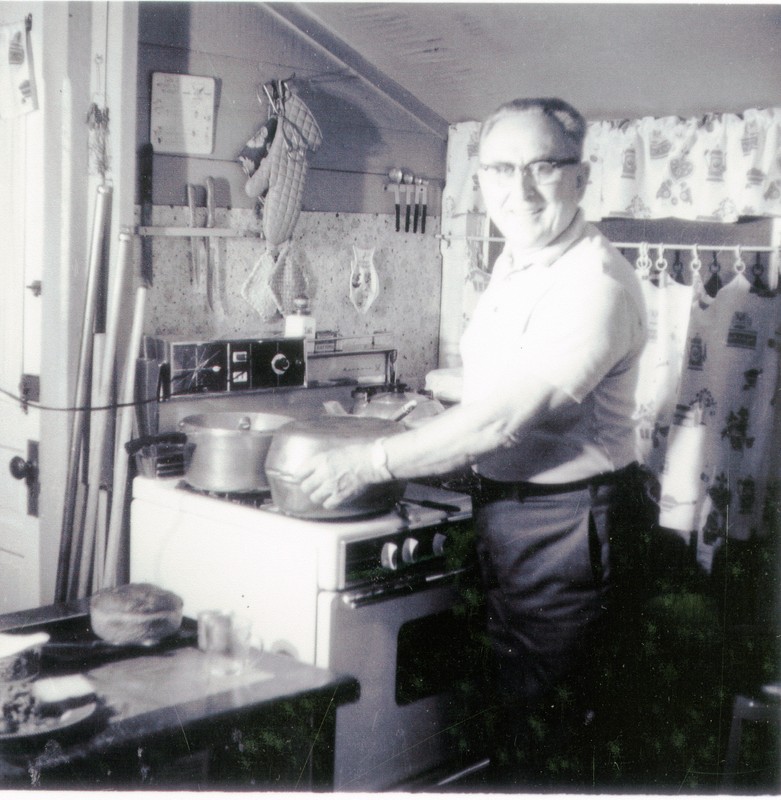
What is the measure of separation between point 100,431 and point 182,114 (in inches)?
32.2

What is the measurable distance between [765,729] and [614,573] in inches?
19.9

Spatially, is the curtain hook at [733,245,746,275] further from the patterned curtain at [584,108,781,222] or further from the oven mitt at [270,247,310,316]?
the oven mitt at [270,247,310,316]

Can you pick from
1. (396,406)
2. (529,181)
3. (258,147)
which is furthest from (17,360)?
(529,181)

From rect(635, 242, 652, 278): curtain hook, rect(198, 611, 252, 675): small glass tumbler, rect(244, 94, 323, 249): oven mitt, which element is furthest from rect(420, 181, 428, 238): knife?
rect(198, 611, 252, 675): small glass tumbler

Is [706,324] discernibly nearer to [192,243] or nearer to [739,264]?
[739,264]

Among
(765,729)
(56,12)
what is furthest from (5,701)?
(56,12)

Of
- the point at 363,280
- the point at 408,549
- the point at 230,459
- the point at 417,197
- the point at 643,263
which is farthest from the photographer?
the point at 417,197

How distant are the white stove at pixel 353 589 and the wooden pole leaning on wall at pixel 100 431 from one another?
185 mm

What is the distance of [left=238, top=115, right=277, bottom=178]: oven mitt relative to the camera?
2502mm

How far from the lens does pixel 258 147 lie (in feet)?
8.22

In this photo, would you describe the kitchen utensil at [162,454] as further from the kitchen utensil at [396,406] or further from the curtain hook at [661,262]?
the curtain hook at [661,262]

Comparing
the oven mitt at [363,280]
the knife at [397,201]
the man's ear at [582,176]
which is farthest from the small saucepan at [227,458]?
the knife at [397,201]

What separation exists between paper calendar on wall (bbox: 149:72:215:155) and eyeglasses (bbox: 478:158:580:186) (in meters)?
1.11

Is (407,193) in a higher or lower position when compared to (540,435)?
higher
